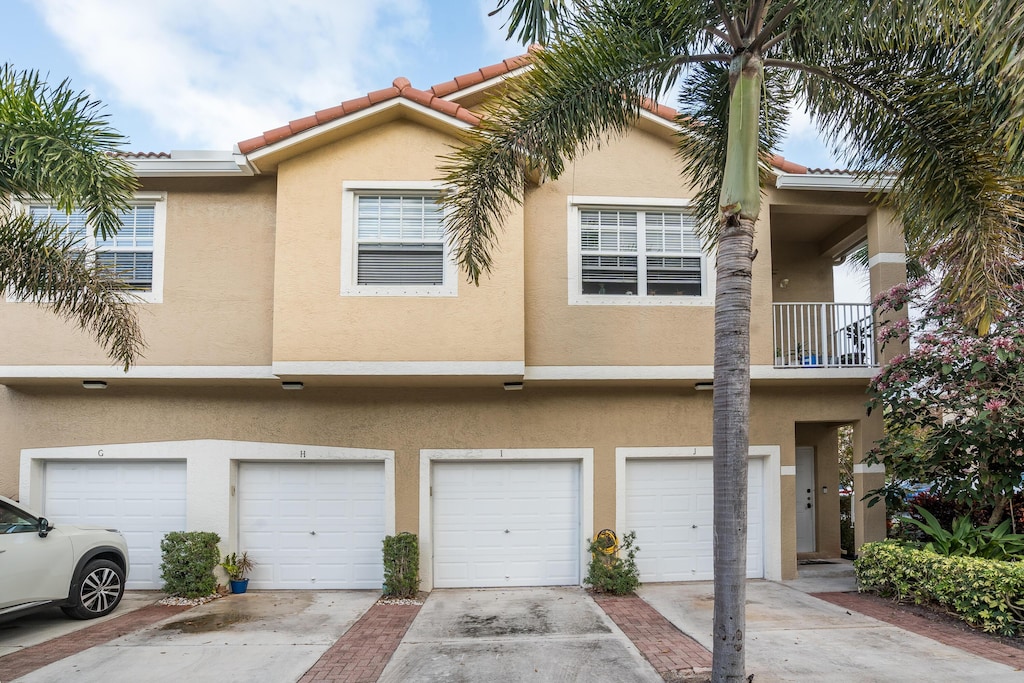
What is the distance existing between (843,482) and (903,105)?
498 inches

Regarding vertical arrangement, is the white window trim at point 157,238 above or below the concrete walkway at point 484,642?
above

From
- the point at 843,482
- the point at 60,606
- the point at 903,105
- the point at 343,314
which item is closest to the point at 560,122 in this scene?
the point at 903,105

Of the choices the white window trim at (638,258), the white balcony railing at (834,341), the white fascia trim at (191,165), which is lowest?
the white balcony railing at (834,341)

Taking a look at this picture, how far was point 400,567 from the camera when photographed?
31.1 feet

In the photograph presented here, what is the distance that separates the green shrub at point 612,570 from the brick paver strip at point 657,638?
149 millimetres

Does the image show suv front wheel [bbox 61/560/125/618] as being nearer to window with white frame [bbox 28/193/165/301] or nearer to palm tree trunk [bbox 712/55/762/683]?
window with white frame [bbox 28/193/165/301]

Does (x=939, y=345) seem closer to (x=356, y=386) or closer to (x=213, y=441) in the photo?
(x=356, y=386)

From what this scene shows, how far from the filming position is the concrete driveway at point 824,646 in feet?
20.7

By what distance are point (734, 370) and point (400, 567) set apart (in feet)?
18.8

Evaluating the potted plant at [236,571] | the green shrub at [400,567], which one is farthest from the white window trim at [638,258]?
the potted plant at [236,571]

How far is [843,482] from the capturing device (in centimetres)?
1720

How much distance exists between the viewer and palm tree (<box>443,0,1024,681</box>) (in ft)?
19.3

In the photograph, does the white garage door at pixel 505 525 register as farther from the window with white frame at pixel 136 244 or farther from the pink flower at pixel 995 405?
the pink flower at pixel 995 405

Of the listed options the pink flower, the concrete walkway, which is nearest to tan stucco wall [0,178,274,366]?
the concrete walkway
